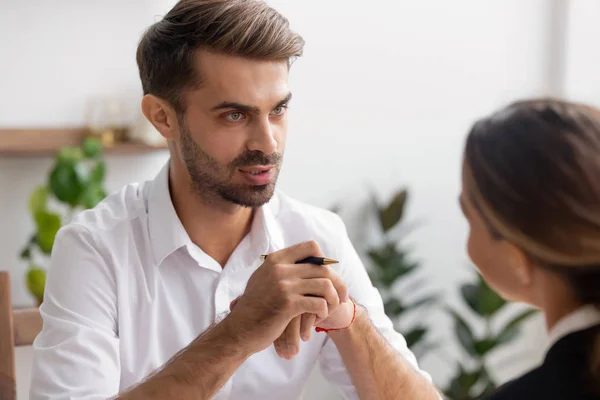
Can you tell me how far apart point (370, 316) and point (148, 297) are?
0.48 metres

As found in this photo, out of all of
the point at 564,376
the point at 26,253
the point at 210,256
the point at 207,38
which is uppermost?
the point at 207,38

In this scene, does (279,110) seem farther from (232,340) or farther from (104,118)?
(104,118)

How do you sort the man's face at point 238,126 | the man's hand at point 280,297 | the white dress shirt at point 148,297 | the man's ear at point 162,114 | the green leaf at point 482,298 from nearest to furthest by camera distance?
1. the man's hand at point 280,297
2. the white dress shirt at point 148,297
3. the man's face at point 238,126
4. the man's ear at point 162,114
5. the green leaf at point 482,298

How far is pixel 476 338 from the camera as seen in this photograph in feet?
11.0

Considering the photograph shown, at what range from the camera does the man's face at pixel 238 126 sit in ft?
5.68

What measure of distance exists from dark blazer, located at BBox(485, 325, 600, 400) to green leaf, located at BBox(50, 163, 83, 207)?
1901mm

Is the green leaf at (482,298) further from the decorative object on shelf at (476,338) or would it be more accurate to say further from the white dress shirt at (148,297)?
the white dress shirt at (148,297)

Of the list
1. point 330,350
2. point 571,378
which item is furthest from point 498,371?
point 571,378

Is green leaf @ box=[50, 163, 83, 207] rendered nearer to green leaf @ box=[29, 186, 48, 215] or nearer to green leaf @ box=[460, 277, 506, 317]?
green leaf @ box=[29, 186, 48, 215]

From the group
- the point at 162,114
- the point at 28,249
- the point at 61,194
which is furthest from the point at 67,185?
the point at 162,114

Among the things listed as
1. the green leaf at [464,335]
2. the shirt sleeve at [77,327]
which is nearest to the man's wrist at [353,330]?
the shirt sleeve at [77,327]

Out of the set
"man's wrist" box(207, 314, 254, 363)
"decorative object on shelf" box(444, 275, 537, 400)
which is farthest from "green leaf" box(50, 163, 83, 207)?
"decorative object on shelf" box(444, 275, 537, 400)

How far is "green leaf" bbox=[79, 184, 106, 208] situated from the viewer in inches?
105

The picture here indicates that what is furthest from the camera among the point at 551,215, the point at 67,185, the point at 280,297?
the point at 67,185
